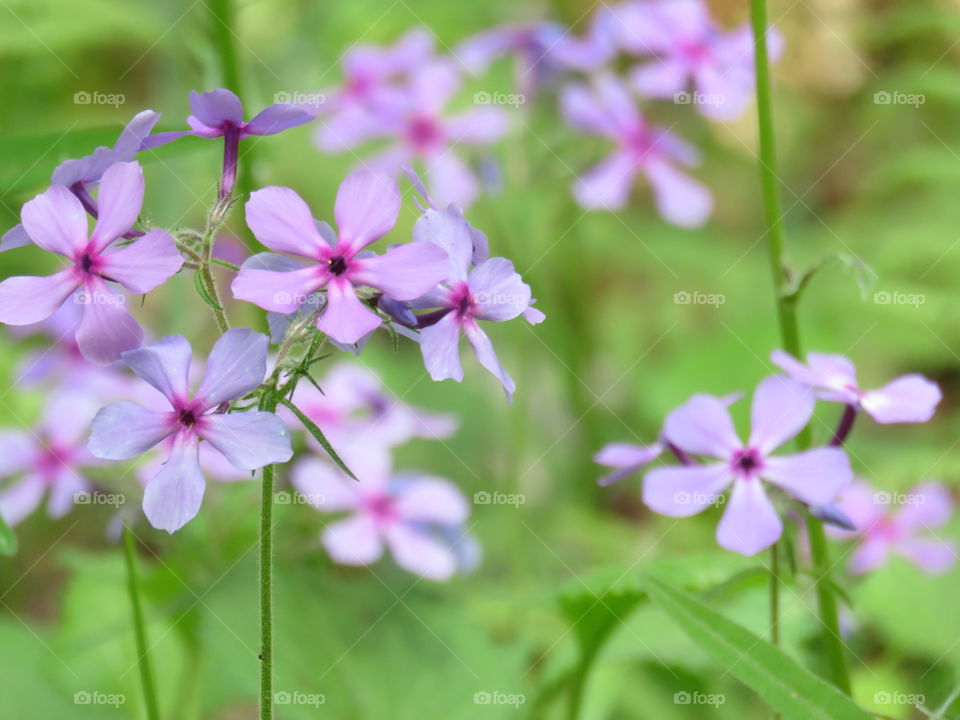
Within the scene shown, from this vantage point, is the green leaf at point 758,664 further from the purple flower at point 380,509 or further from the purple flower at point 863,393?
the purple flower at point 380,509

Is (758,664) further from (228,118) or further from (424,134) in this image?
(424,134)

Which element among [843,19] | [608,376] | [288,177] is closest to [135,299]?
[288,177]

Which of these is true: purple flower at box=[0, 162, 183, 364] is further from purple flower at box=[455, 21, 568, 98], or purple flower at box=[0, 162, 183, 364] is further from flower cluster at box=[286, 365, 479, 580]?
purple flower at box=[455, 21, 568, 98]

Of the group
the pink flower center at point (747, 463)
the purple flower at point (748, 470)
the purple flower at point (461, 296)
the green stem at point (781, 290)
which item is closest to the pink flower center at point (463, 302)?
the purple flower at point (461, 296)

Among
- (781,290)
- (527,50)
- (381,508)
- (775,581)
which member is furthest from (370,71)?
(775,581)

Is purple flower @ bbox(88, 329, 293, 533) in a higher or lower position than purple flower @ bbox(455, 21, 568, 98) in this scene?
lower

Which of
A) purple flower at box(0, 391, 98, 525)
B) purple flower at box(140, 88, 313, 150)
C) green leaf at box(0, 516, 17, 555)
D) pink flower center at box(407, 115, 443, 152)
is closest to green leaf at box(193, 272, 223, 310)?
purple flower at box(140, 88, 313, 150)
